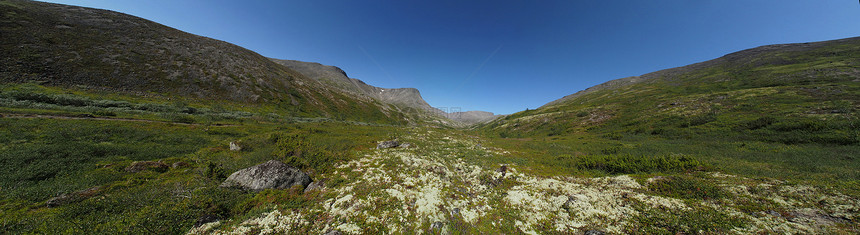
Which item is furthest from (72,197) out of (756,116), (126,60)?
(126,60)

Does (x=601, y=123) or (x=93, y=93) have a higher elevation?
(x=93, y=93)

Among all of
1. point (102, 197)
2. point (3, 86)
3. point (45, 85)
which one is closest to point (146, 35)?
point (45, 85)

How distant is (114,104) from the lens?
2828 cm

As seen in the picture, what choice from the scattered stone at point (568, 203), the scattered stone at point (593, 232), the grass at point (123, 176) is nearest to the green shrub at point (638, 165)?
the scattered stone at point (568, 203)

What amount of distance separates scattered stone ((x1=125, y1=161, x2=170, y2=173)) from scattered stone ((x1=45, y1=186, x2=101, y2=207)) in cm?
228

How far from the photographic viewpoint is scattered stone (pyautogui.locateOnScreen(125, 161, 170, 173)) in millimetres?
9583

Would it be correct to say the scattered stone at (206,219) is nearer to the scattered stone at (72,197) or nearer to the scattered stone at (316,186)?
the scattered stone at (316,186)

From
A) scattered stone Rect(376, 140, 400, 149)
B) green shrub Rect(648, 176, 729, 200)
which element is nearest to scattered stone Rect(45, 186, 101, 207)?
scattered stone Rect(376, 140, 400, 149)

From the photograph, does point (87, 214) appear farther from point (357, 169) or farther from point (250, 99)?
point (250, 99)

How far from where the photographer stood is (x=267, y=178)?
9.06 metres

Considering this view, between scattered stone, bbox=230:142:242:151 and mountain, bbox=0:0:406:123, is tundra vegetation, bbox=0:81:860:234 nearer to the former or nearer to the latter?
scattered stone, bbox=230:142:242:151

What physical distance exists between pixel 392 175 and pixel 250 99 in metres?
61.0

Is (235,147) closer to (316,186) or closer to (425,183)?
(316,186)

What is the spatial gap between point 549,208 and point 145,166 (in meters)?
17.7
